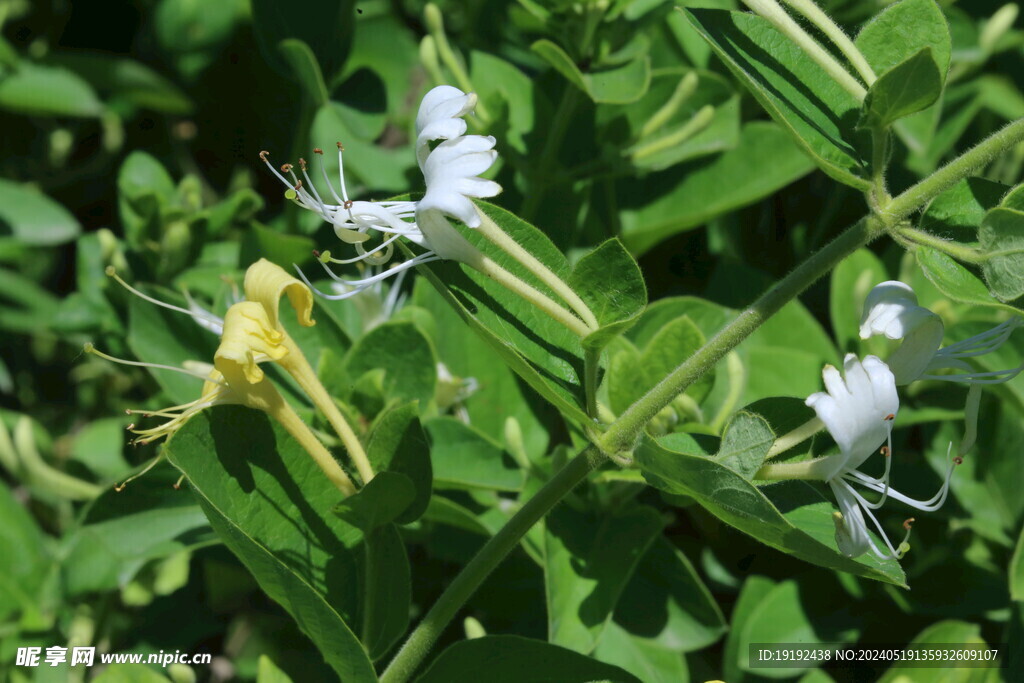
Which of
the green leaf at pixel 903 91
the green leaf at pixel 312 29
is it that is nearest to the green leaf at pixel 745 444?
the green leaf at pixel 903 91

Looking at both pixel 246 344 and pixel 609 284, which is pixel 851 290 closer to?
pixel 609 284

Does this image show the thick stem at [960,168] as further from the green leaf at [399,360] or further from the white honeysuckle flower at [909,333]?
the green leaf at [399,360]

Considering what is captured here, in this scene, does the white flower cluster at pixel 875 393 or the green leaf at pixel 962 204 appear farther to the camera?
the green leaf at pixel 962 204

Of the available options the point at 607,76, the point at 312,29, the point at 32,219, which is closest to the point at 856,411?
the point at 607,76

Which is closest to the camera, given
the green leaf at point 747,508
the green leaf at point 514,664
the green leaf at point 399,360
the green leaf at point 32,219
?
the green leaf at point 747,508

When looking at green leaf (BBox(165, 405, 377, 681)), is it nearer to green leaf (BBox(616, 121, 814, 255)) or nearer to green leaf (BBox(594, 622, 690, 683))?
green leaf (BBox(594, 622, 690, 683))

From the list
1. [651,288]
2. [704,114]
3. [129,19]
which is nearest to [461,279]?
[704,114]

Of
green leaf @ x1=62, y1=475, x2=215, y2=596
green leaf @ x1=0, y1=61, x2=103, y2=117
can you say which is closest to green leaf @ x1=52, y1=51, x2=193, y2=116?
green leaf @ x1=0, y1=61, x2=103, y2=117

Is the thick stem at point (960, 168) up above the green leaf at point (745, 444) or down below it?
above
